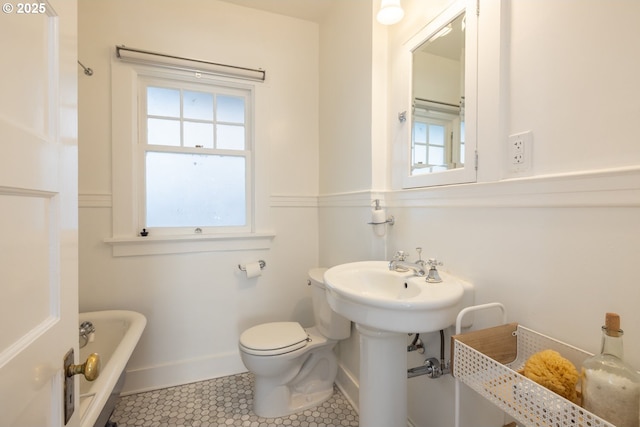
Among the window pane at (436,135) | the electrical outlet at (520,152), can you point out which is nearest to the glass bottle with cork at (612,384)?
the electrical outlet at (520,152)

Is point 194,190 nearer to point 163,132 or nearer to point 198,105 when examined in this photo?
point 163,132

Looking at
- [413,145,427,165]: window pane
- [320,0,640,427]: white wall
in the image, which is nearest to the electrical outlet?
[320,0,640,427]: white wall

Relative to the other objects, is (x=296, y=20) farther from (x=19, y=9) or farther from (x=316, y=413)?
(x=316, y=413)

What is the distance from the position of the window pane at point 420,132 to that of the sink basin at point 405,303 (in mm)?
646

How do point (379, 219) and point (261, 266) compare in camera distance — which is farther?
point (261, 266)

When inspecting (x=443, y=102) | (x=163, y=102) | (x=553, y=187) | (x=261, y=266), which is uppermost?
(x=163, y=102)

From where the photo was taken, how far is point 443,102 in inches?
48.9

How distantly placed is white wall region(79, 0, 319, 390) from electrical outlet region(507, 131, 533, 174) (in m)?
1.44

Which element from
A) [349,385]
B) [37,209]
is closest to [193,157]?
[37,209]

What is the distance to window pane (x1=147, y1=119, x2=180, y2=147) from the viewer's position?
186cm

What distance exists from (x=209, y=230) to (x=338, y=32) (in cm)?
163

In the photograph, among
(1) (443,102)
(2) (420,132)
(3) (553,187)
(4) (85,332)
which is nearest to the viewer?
(3) (553,187)

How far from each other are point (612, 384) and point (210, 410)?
1.80 m

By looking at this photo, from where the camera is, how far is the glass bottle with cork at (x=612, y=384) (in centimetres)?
53
